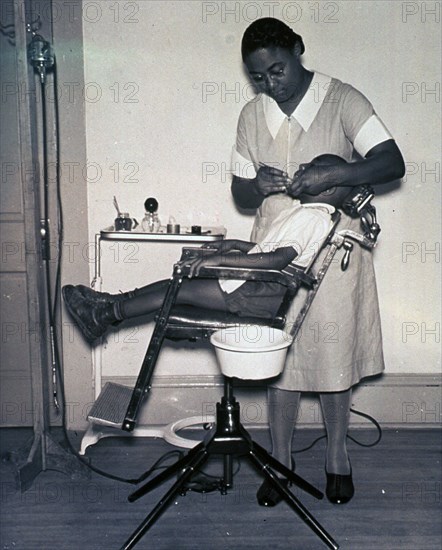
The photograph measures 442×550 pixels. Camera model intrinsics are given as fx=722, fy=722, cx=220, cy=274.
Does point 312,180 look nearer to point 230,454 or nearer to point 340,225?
point 340,225

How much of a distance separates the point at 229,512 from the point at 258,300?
31.3 inches

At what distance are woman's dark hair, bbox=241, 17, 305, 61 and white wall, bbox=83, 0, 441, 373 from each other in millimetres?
753

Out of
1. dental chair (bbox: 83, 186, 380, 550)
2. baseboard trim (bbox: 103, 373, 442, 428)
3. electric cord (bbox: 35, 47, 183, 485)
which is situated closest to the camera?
dental chair (bbox: 83, 186, 380, 550)

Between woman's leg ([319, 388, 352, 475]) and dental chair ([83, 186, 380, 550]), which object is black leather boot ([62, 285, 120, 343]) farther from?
woman's leg ([319, 388, 352, 475])

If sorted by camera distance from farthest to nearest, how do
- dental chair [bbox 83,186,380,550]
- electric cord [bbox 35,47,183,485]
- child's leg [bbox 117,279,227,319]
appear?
electric cord [bbox 35,47,183,485]
child's leg [bbox 117,279,227,319]
dental chair [bbox 83,186,380,550]

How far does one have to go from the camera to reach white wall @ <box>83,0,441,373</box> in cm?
320

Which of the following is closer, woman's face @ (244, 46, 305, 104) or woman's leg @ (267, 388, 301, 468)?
woman's face @ (244, 46, 305, 104)

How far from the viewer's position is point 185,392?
3.44m

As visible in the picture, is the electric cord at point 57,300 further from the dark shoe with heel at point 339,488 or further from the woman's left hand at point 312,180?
the woman's left hand at point 312,180

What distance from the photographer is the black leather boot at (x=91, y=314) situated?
8.18 feet

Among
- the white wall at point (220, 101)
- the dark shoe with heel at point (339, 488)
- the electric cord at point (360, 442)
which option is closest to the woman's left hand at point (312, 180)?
the white wall at point (220, 101)

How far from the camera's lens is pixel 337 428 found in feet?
8.93

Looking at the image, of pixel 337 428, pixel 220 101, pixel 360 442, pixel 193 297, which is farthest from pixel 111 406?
pixel 220 101

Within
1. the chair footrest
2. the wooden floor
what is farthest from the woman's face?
the wooden floor
